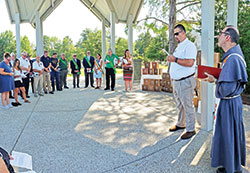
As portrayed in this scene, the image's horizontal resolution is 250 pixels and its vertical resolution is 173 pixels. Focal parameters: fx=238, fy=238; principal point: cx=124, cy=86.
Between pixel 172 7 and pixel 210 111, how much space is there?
7.71 metres

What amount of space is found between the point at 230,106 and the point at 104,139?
2.47 meters

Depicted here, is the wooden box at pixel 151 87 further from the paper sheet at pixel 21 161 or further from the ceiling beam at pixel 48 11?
the paper sheet at pixel 21 161

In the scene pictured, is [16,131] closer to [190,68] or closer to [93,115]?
[93,115]

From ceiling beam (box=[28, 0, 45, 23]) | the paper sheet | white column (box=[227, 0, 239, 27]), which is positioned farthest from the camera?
ceiling beam (box=[28, 0, 45, 23])

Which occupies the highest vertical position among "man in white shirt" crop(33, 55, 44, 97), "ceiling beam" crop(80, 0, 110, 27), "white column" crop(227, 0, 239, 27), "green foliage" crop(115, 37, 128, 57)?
"green foliage" crop(115, 37, 128, 57)

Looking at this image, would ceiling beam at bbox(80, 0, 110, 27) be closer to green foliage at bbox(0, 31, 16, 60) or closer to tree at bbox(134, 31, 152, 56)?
tree at bbox(134, 31, 152, 56)

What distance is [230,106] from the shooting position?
2863mm

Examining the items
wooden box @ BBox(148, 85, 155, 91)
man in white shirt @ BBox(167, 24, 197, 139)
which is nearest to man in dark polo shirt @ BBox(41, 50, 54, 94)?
wooden box @ BBox(148, 85, 155, 91)

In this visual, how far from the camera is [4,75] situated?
23.7ft

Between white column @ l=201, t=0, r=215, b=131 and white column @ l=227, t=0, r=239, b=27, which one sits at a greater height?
white column @ l=227, t=0, r=239, b=27

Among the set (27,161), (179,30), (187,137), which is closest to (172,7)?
(179,30)

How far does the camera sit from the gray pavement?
343 cm

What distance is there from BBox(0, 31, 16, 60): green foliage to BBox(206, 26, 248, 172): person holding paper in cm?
4786

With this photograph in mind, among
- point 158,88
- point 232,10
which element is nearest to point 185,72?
point 232,10
